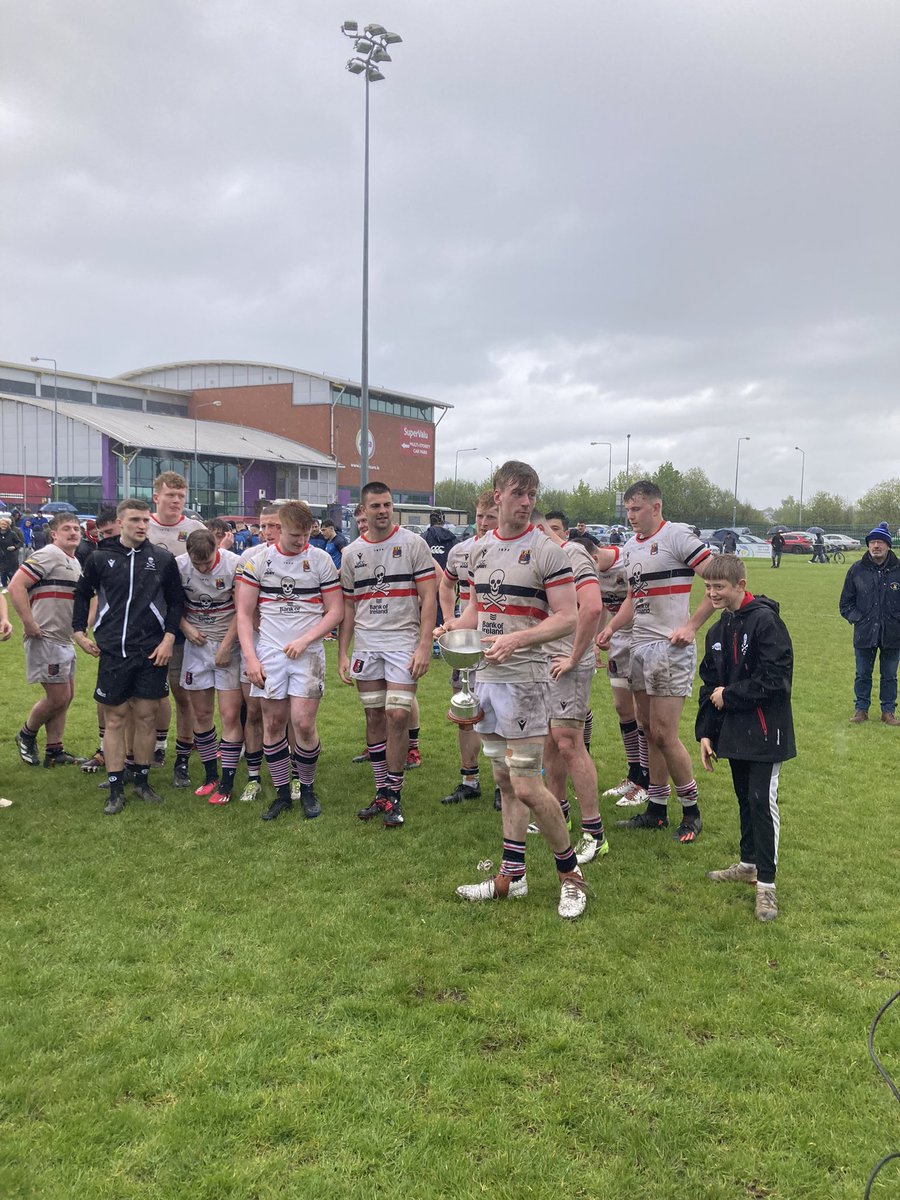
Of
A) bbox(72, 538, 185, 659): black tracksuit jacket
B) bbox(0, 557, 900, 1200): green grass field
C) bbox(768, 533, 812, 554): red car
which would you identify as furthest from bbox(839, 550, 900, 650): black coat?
bbox(768, 533, 812, 554): red car

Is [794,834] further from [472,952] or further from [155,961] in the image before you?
[155,961]

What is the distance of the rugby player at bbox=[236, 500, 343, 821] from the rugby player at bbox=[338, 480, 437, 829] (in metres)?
0.23

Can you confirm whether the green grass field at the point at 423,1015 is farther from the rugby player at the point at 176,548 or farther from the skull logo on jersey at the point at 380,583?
the skull logo on jersey at the point at 380,583

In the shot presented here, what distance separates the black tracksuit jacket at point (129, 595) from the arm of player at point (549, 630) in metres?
3.17

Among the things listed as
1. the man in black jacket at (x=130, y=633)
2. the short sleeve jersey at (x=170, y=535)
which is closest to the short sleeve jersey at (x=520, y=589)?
the man in black jacket at (x=130, y=633)

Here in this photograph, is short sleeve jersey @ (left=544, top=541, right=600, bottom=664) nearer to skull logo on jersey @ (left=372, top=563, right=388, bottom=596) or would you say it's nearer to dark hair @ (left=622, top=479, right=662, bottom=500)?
dark hair @ (left=622, top=479, right=662, bottom=500)

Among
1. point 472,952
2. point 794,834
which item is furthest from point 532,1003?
point 794,834

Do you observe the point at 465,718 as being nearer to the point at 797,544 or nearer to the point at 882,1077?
the point at 882,1077

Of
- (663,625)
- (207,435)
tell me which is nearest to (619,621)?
(663,625)

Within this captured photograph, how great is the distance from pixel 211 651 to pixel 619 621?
3.29 m

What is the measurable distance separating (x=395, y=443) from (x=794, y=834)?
71.6m

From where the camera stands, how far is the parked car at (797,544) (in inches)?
2120

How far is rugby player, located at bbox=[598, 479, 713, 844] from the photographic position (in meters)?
5.27

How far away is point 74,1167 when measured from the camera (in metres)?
2.58
